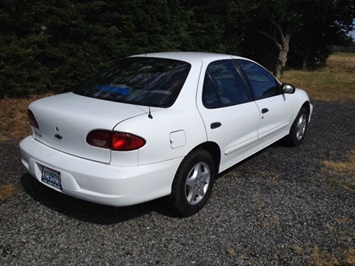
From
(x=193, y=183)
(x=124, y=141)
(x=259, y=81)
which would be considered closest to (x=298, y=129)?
(x=259, y=81)

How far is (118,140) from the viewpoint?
8.98ft

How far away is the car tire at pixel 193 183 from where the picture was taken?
3.11 meters

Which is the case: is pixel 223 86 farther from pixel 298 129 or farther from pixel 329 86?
pixel 329 86

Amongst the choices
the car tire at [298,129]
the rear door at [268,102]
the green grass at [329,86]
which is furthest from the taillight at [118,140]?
the green grass at [329,86]

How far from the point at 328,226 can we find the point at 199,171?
1244 mm

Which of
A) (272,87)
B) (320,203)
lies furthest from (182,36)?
(320,203)

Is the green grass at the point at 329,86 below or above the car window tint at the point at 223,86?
below

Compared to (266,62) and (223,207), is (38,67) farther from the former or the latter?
(266,62)

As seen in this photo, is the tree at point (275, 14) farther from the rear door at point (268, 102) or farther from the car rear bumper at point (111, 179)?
the car rear bumper at point (111, 179)

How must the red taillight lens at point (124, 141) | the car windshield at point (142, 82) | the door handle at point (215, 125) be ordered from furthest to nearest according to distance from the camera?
the door handle at point (215, 125) < the car windshield at point (142, 82) < the red taillight lens at point (124, 141)

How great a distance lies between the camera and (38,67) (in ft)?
24.5

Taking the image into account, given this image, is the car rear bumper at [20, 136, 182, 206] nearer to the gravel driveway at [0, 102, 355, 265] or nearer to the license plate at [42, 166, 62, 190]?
the license plate at [42, 166, 62, 190]

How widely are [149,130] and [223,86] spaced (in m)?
1.25

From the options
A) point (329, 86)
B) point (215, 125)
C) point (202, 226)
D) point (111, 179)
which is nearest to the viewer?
point (111, 179)
